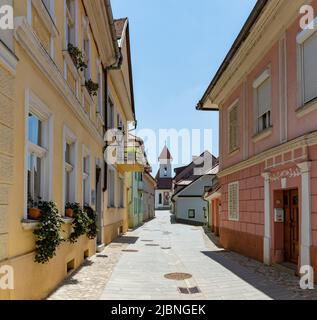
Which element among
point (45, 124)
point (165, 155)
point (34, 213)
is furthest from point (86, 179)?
point (165, 155)

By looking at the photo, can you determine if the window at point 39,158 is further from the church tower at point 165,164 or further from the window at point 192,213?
the church tower at point 165,164

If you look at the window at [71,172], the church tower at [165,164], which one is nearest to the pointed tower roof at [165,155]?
the church tower at [165,164]

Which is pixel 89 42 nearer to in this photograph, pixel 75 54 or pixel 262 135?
pixel 75 54

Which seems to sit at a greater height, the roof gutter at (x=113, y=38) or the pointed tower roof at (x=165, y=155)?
the pointed tower roof at (x=165, y=155)

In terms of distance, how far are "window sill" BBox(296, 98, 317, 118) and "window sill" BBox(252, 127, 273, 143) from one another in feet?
5.88

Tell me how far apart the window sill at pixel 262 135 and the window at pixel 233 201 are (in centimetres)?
244

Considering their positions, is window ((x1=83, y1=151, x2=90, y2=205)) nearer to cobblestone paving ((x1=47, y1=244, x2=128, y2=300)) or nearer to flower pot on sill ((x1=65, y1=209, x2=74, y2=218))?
cobblestone paving ((x1=47, y1=244, x2=128, y2=300))

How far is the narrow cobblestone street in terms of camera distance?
722 centimetres

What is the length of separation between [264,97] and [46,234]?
7646mm

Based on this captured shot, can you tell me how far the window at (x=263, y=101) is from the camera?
37.4 feet
